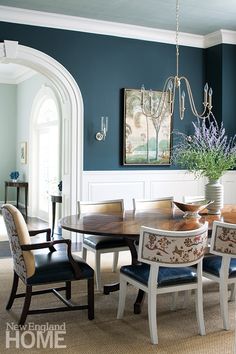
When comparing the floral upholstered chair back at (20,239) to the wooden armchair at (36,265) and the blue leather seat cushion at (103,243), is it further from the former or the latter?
the blue leather seat cushion at (103,243)

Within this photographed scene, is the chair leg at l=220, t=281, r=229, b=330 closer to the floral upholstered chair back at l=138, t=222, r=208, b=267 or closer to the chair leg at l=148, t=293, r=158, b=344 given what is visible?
the floral upholstered chair back at l=138, t=222, r=208, b=267

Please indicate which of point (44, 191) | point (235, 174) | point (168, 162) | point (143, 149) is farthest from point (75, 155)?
point (44, 191)

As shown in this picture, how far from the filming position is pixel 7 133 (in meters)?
10.9

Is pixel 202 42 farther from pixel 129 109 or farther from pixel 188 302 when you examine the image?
pixel 188 302

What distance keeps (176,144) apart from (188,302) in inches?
137

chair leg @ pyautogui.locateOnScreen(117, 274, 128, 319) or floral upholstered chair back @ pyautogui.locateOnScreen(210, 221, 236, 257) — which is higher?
floral upholstered chair back @ pyautogui.locateOnScreen(210, 221, 236, 257)

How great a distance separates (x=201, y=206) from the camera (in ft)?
12.4

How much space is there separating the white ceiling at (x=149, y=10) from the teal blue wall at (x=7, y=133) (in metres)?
5.23

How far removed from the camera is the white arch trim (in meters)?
6.06

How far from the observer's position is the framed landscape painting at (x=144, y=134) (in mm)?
6547

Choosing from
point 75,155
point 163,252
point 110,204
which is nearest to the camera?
point 163,252

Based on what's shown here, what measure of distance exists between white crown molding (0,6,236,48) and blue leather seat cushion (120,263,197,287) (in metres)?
3.93

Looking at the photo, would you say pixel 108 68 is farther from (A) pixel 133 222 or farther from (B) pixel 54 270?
(B) pixel 54 270

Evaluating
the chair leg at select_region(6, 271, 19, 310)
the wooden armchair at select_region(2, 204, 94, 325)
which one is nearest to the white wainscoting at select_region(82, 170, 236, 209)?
the chair leg at select_region(6, 271, 19, 310)
